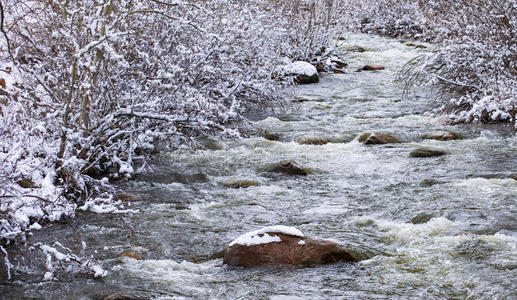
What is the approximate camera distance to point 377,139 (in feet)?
30.8

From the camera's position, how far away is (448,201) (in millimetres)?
6309

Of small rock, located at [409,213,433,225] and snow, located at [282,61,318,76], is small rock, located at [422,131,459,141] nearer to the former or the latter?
small rock, located at [409,213,433,225]

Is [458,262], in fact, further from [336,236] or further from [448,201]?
[448,201]

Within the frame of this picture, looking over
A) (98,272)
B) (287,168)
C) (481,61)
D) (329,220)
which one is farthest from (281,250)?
(481,61)

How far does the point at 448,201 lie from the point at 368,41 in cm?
1661

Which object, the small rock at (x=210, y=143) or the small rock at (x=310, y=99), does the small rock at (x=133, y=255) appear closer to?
the small rock at (x=210, y=143)

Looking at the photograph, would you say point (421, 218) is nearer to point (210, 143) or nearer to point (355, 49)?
point (210, 143)

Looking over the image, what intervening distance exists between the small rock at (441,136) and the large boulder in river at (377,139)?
1.69ft

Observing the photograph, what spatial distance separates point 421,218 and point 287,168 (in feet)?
7.88

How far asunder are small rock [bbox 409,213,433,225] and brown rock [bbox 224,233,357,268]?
1140mm

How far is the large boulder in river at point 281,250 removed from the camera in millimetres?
4848

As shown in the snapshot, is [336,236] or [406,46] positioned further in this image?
[406,46]

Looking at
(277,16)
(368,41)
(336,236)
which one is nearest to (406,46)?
(368,41)

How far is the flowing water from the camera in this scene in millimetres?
4395
